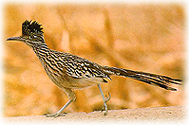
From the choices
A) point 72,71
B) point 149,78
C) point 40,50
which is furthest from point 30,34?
point 149,78

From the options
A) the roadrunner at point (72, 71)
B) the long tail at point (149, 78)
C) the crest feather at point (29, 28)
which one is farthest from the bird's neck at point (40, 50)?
the long tail at point (149, 78)

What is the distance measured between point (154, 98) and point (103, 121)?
4.45ft

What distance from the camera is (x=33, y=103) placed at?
3982mm

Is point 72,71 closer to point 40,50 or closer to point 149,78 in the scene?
point 40,50

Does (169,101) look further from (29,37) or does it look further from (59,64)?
(29,37)

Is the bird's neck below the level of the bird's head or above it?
below

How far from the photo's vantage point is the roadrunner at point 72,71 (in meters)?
2.93

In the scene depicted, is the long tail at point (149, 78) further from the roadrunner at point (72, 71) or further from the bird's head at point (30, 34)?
the bird's head at point (30, 34)

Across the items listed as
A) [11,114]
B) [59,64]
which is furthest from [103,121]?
[11,114]

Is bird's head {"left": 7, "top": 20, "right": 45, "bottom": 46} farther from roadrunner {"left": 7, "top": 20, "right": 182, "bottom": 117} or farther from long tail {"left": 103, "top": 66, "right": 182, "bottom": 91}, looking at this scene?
long tail {"left": 103, "top": 66, "right": 182, "bottom": 91}

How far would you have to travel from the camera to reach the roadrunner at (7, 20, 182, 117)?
293cm

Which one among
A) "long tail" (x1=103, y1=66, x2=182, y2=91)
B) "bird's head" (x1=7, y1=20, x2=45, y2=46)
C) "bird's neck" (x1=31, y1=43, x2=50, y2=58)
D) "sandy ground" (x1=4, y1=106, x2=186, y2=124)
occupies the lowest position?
"sandy ground" (x1=4, y1=106, x2=186, y2=124)

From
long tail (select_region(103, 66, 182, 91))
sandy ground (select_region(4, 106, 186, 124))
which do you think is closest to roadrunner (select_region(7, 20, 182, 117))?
long tail (select_region(103, 66, 182, 91))

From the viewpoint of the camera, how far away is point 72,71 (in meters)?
2.93
